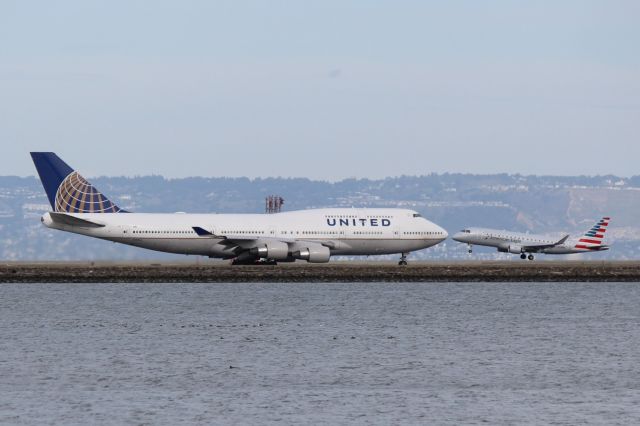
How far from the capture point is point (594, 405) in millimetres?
45344

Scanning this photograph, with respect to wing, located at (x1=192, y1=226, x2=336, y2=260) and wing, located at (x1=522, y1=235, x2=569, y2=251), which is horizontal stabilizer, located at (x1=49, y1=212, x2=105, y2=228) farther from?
wing, located at (x1=522, y1=235, x2=569, y2=251)

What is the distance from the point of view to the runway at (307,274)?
381ft

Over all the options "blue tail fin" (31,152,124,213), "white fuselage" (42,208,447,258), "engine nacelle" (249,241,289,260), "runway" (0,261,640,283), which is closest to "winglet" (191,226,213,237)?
"white fuselage" (42,208,447,258)

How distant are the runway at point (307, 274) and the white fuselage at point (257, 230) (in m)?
2.21

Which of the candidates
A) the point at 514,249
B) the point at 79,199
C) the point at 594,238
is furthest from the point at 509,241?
the point at 79,199

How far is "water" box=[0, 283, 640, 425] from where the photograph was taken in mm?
44312

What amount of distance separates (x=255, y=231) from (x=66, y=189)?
21.4 meters

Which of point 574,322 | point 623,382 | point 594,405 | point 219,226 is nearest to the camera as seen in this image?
point 594,405

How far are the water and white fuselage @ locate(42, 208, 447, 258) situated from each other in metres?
26.3

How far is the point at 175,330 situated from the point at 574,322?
24.2 meters

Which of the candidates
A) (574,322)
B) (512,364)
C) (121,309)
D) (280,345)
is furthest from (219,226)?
(512,364)

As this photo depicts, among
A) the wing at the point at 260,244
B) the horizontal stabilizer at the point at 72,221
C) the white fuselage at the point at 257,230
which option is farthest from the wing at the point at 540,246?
the horizontal stabilizer at the point at 72,221

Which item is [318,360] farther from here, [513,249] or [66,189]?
A: [513,249]

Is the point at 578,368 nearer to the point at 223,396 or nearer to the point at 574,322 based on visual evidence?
the point at 223,396
